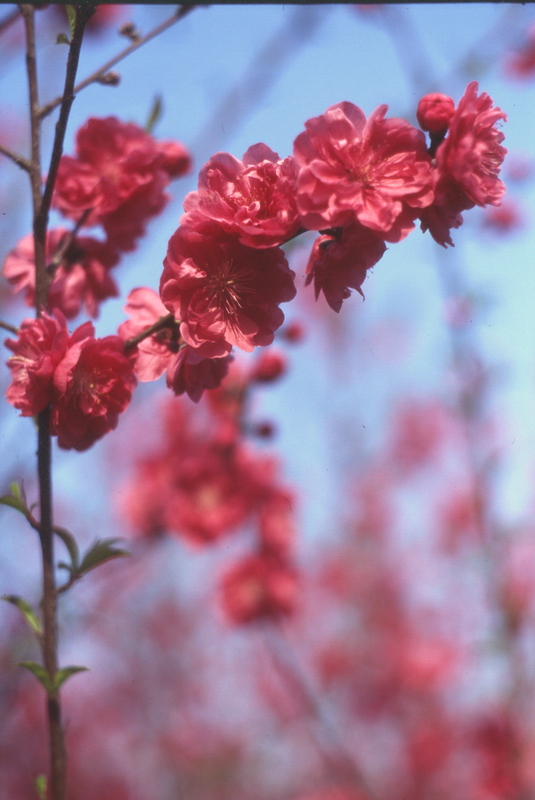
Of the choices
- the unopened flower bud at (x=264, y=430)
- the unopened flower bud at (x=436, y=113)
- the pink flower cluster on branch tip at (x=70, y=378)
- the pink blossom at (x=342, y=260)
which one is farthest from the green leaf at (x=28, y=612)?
the unopened flower bud at (x=264, y=430)

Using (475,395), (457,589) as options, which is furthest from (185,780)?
(475,395)

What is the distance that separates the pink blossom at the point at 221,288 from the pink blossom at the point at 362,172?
102 millimetres

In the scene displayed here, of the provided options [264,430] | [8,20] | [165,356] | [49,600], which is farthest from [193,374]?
[264,430]

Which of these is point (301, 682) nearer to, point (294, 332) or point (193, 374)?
point (294, 332)

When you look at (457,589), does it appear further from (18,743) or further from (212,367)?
(212,367)

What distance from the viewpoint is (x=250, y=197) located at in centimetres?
93

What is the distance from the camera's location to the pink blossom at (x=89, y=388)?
0.99 meters

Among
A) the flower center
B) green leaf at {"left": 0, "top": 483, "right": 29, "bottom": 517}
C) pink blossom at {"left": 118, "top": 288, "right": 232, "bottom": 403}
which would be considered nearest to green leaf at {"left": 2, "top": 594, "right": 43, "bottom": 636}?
green leaf at {"left": 0, "top": 483, "right": 29, "bottom": 517}

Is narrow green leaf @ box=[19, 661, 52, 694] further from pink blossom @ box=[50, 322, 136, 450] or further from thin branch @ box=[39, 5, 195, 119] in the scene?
thin branch @ box=[39, 5, 195, 119]

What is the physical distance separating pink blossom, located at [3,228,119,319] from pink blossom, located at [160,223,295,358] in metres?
0.47

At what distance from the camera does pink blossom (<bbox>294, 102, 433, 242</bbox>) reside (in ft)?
2.82

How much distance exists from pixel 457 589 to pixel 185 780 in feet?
9.33

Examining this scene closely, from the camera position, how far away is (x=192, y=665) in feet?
19.9

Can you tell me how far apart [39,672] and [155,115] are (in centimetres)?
104
